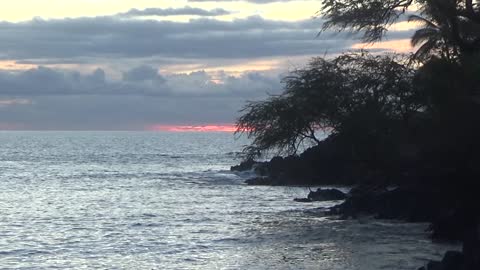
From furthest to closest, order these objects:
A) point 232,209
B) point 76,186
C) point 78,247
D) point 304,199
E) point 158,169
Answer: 1. point 158,169
2. point 76,186
3. point 304,199
4. point 232,209
5. point 78,247

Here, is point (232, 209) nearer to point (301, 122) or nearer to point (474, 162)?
point (301, 122)

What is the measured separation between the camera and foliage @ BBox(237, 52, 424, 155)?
1420 inches

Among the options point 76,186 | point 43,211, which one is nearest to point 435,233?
point 43,211

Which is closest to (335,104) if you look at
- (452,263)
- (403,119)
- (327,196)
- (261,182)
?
(403,119)

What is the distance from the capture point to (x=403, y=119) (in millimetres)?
35188

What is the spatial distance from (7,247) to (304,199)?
2166 centimetres

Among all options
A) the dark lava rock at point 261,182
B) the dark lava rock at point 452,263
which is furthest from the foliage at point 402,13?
the dark lava rock at point 261,182

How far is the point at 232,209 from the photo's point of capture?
45750mm

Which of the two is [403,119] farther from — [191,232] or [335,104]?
[191,232]

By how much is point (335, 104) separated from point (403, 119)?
173 inches

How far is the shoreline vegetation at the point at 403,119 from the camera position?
27.4 metres

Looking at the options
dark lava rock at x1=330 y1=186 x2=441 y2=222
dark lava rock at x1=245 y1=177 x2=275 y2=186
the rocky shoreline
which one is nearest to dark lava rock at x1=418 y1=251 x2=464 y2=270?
the rocky shoreline

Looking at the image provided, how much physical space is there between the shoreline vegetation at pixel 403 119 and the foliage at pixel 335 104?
5 cm

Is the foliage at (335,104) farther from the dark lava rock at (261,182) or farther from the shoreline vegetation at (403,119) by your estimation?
the dark lava rock at (261,182)
